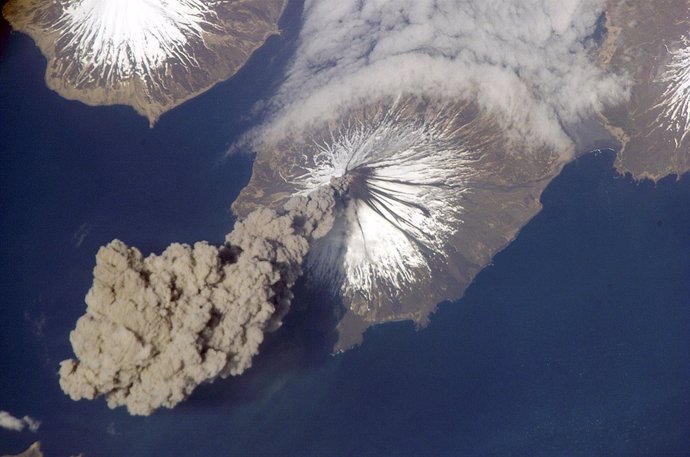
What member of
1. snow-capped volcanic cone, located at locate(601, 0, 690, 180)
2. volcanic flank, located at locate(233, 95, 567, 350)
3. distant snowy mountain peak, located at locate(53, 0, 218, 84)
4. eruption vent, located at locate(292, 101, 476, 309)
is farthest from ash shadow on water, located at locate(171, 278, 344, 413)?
snow-capped volcanic cone, located at locate(601, 0, 690, 180)

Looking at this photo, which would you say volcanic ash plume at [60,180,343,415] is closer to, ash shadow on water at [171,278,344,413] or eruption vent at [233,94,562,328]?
ash shadow on water at [171,278,344,413]

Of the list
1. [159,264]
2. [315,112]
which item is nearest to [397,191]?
[315,112]

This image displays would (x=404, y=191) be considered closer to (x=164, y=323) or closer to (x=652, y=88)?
(x=164, y=323)

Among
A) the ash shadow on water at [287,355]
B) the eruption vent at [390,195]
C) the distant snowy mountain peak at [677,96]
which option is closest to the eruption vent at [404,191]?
the eruption vent at [390,195]

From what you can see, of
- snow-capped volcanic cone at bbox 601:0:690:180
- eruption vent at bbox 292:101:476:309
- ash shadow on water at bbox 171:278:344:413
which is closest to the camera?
ash shadow on water at bbox 171:278:344:413

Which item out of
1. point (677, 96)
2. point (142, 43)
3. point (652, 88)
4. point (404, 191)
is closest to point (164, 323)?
point (404, 191)

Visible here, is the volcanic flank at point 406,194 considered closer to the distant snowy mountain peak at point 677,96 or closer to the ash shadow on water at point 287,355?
the ash shadow on water at point 287,355
